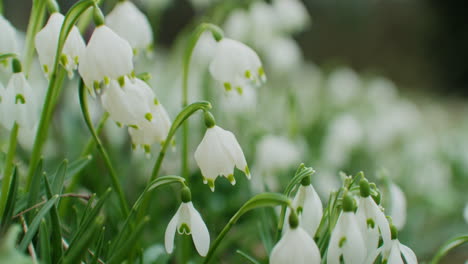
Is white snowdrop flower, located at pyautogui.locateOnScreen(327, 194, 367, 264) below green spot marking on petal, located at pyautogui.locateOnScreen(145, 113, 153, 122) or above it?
below

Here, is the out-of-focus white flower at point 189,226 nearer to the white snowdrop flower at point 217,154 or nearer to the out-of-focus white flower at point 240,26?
the white snowdrop flower at point 217,154

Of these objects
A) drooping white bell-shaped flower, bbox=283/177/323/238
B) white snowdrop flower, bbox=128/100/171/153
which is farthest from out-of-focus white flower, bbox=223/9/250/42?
drooping white bell-shaped flower, bbox=283/177/323/238

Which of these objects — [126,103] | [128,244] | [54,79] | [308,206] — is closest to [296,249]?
[308,206]

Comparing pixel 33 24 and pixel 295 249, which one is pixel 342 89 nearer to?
pixel 33 24

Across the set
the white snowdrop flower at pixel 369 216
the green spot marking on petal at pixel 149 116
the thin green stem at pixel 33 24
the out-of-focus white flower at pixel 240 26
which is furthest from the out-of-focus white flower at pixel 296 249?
the out-of-focus white flower at pixel 240 26

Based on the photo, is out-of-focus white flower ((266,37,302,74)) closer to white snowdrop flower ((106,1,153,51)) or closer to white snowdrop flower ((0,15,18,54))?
white snowdrop flower ((106,1,153,51))

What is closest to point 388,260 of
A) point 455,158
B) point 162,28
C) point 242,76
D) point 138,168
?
point 242,76
